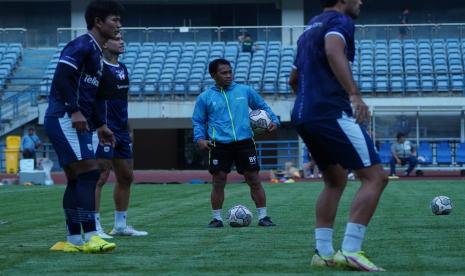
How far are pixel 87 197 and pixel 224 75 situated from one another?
12.8 feet

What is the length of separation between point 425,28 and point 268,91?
25.7ft

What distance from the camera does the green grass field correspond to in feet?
24.5

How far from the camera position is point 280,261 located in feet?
25.6

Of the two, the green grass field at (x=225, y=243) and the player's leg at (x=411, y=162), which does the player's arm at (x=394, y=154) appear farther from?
the green grass field at (x=225, y=243)

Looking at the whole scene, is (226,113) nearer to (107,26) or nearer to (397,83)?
(107,26)

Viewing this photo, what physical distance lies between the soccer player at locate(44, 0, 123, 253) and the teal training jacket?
11.4 ft

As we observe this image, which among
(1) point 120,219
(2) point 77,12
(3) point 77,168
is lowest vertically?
(1) point 120,219

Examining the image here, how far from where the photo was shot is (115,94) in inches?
426

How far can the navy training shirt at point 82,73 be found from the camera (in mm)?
8789

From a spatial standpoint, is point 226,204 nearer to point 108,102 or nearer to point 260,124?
point 260,124

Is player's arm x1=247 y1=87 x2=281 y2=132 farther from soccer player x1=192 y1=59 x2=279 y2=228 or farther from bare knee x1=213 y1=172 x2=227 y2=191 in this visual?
bare knee x1=213 y1=172 x2=227 y2=191

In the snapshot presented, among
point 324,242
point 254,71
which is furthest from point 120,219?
point 254,71

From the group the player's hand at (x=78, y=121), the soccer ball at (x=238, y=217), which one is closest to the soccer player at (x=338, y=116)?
the player's hand at (x=78, y=121)

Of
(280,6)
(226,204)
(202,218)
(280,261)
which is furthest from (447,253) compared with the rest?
(280,6)
